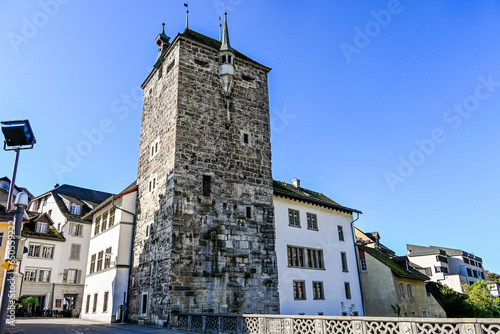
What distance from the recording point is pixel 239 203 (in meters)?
22.7

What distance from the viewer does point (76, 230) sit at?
127ft

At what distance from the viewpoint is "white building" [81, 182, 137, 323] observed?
932 inches

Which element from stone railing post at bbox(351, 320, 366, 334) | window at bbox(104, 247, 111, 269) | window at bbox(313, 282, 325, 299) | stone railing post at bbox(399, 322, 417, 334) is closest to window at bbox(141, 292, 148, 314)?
window at bbox(104, 247, 111, 269)

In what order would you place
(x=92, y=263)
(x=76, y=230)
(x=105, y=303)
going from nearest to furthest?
1. (x=105, y=303)
2. (x=92, y=263)
3. (x=76, y=230)

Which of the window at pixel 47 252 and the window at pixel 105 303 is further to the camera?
the window at pixel 47 252

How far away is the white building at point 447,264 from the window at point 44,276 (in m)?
50.8

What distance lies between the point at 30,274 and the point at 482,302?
146 feet

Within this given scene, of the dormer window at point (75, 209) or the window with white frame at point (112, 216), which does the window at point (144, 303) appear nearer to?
the window with white frame at point (112, 216)

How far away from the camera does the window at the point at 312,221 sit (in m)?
28.4

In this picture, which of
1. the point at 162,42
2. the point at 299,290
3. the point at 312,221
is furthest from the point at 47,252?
the point at 312,221

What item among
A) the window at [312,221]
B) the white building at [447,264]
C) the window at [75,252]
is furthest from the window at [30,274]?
the white building at [447,264]

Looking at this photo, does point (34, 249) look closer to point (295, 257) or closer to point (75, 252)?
point (75, 252)

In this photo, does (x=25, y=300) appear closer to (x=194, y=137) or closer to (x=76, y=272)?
(x=76, y=272)

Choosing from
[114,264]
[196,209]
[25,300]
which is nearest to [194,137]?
[196,209]
